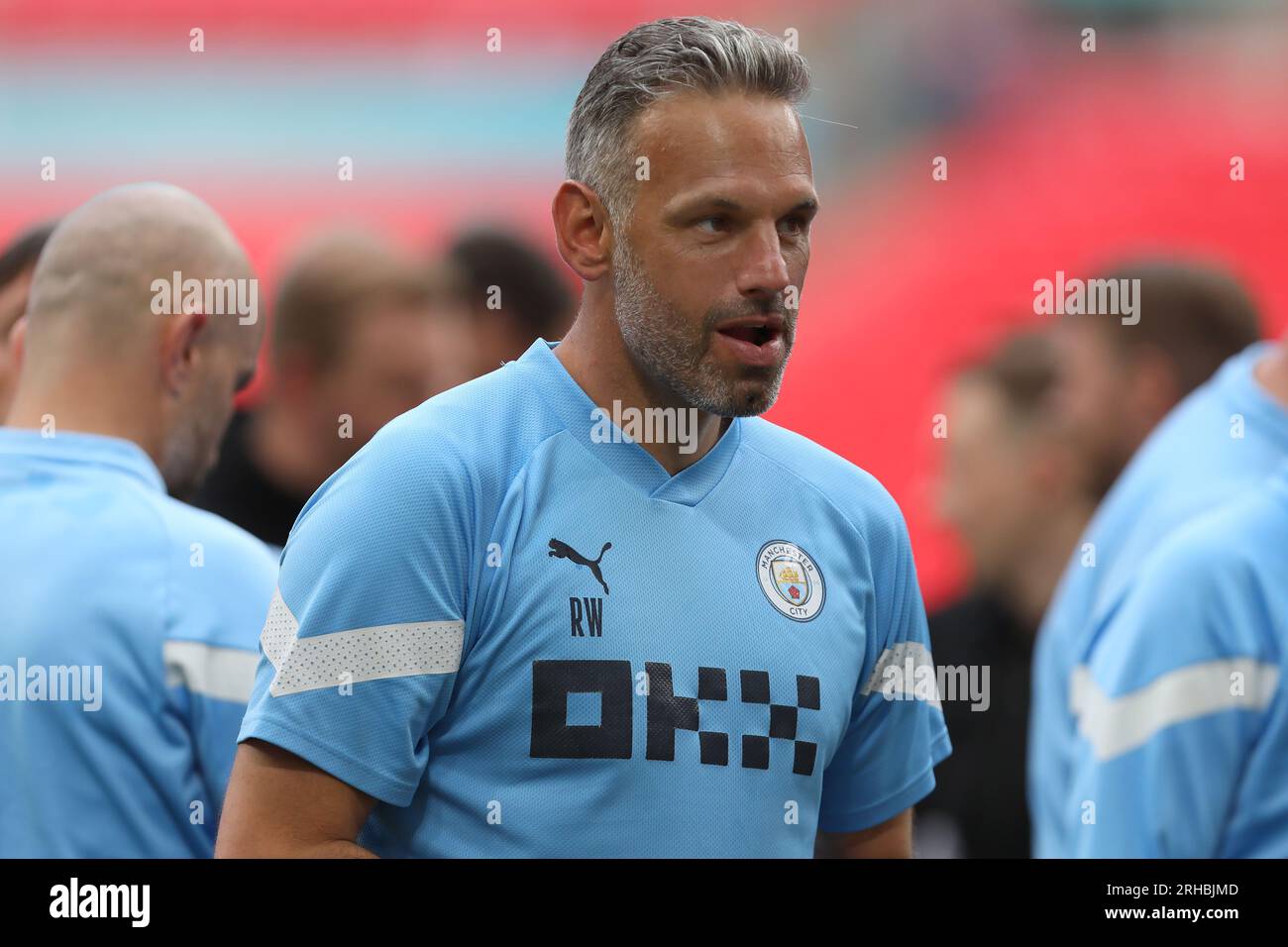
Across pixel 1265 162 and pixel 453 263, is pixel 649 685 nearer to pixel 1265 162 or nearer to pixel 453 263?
pixel 453 263

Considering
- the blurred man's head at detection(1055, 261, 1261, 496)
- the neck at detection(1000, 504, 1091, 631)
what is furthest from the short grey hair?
the neck at detection(1000, 504, 1091, 631)

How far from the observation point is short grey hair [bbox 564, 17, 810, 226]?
233cm

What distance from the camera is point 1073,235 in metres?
7.87

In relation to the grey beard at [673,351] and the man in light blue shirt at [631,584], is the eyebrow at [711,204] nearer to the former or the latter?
the man in light blue shirt at [631,584]

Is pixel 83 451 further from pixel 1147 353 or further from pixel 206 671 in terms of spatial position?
pixel 1147 353

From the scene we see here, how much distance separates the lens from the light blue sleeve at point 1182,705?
9.78 ft

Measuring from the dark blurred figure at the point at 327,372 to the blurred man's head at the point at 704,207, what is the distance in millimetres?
2062

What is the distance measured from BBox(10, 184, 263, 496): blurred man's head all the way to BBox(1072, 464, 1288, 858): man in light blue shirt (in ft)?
5.63

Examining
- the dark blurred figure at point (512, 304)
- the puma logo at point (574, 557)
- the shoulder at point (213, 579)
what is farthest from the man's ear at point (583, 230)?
the dark blurred figure at point (512, 304)

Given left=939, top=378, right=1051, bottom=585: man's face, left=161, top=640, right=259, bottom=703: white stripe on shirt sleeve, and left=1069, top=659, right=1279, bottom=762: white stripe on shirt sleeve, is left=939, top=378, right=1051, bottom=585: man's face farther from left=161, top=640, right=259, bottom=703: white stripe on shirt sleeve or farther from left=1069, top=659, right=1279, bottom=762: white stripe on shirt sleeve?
left=161, top=640, right=259, bottom=703: white stripe on shirt sleeve

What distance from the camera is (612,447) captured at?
2344mm

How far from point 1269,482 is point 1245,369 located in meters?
0.59
